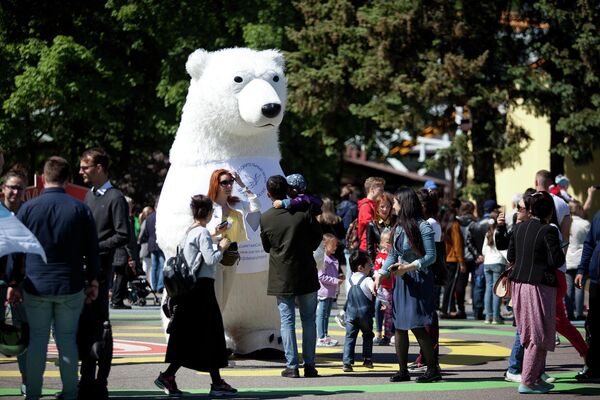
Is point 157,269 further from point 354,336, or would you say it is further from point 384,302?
point 354,336

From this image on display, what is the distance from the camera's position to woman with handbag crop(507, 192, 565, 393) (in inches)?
383

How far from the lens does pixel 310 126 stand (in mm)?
32250

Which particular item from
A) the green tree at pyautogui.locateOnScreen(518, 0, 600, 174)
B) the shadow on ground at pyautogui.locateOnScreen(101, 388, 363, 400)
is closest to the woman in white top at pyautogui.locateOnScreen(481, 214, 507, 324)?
the shadow on ground at pyautogui.locateOnScreen(101, 388, 363, 400)

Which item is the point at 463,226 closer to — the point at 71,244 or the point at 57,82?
the point at 71,244

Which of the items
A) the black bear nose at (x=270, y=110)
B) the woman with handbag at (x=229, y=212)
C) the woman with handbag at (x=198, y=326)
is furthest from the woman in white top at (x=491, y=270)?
the woman with handbag at (x=198, y=326)

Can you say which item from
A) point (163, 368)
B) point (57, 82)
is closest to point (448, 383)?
point (163, 368)

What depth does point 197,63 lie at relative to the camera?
12.2m

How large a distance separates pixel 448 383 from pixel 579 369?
184 centimetres

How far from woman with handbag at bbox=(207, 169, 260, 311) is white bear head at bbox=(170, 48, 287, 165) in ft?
1.94

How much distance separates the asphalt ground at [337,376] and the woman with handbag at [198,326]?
0.61ft

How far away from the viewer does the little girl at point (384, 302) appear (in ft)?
40.3

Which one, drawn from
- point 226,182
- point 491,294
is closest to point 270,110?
point 226,182

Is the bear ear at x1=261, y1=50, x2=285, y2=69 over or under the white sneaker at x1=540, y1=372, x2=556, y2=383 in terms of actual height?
over

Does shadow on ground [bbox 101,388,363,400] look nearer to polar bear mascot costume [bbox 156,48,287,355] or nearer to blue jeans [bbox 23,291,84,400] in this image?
blue jeans [bbox 23,291,84,400]
